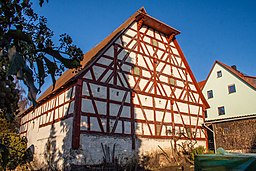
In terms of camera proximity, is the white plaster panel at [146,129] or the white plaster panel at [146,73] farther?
the white plaster panel at [146,73]

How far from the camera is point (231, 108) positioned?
24.0 metres

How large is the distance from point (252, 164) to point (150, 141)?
11156 mm

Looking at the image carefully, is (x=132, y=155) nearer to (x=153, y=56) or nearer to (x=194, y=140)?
(x=194, y=140)

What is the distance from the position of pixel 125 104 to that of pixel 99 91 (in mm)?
1866

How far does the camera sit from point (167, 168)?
542 inches

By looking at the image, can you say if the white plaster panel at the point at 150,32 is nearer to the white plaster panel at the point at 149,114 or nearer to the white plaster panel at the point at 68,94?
the white plaster panel at the point at 149,114

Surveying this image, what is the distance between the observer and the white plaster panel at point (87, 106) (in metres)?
11.9

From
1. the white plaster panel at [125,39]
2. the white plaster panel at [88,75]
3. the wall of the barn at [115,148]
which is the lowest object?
the wall of the barn at [115,148]

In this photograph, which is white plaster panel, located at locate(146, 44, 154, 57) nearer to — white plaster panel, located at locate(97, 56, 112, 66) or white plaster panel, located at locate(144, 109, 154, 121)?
white plaster panel, located at locate(97, 56, 112, 66)

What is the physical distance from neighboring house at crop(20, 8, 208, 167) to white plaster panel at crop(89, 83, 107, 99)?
0.05 meters

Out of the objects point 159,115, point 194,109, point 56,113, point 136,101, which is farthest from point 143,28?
point 56,113

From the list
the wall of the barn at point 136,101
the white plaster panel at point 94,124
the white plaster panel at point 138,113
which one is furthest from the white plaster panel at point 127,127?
the white plaster panel at point 94,124

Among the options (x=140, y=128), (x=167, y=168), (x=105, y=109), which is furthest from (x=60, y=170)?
(x=167, y=168)

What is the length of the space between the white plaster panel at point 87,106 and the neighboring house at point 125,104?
21 mm
